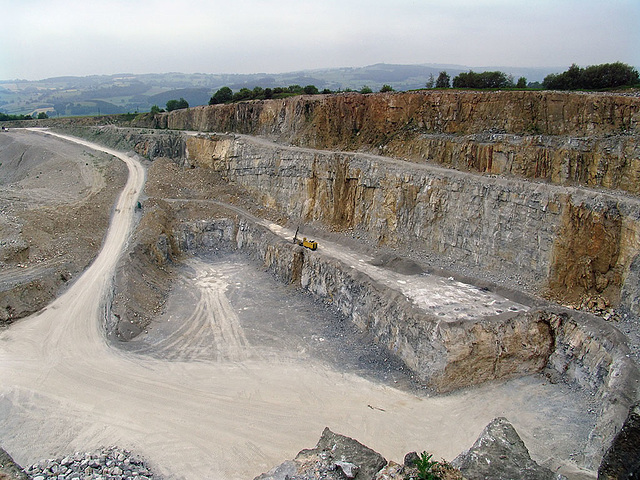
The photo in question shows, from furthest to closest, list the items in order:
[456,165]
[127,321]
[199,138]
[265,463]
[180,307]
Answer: [199,138], [456,165], [180,307], [127,321], [265,463]

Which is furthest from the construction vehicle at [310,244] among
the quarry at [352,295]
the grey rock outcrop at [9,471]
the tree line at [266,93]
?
the tree line at [266,93]

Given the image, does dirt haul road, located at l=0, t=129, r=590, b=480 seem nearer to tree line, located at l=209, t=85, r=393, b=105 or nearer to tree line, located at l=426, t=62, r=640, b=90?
tree line, located at l=426, t=62, r=640, b=90

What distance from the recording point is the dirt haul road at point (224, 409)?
47.9ft

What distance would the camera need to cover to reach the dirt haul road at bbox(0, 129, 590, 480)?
1461 cm

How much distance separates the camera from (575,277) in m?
20.3

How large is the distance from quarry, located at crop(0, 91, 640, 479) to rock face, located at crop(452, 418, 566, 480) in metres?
0.40

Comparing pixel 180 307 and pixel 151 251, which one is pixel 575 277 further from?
pixel 151 251

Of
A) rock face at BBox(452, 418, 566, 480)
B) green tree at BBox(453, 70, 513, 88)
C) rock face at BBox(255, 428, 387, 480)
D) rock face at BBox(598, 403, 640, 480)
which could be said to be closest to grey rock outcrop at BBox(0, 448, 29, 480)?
rock face at BBox(255, 428, 387, 480)

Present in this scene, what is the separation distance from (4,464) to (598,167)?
28.3 metres

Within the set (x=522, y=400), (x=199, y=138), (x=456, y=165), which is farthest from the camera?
(x=199, y=138)

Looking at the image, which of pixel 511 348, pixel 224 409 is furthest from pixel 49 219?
pixel 511 348

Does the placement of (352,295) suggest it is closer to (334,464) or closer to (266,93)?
(334,464)

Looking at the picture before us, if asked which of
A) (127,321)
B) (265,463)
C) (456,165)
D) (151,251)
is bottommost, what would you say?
(265,463)

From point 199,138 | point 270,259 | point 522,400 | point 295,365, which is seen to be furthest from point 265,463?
point 199,138
